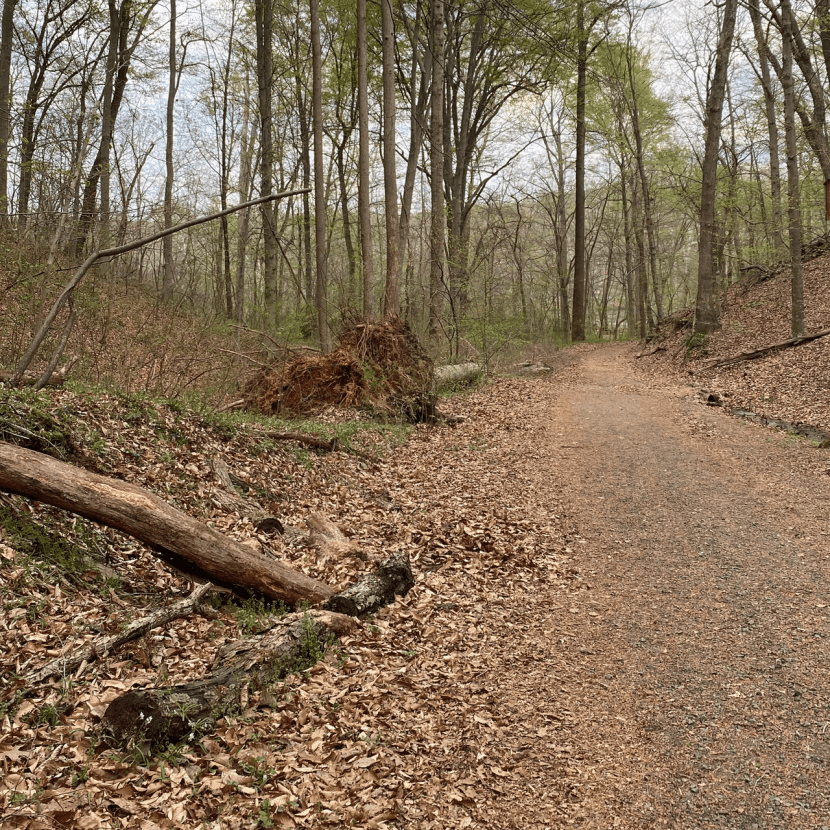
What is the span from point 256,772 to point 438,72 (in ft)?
54.0

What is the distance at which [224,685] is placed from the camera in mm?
3596

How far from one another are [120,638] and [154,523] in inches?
33.6

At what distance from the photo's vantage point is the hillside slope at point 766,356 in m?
10.8

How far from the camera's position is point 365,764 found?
3266mm

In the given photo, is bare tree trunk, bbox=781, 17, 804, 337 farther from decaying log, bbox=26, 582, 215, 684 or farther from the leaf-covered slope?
decaying log, bbox=26, 582, 215, 684

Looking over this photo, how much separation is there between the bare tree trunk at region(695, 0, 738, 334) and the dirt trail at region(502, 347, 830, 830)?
351 inches

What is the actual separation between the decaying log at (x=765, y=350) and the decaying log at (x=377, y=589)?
452 inches

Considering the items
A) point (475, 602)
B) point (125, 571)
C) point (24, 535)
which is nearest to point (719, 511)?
point (475, 602)

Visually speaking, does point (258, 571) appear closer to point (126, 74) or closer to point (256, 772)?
point (256, 772)

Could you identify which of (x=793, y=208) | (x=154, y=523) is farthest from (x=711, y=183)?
(x=154, y=523)

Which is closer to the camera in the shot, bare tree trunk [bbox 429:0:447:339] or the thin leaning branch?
the thin leaning branch

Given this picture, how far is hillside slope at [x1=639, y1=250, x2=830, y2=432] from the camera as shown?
1078 cm

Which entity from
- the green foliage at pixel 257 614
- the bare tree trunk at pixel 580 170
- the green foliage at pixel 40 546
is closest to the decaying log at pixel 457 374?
the green foliage at pixel 257 614

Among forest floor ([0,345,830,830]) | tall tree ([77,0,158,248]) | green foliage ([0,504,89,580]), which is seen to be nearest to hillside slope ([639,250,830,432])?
forest floor ([0,345,830,830])
